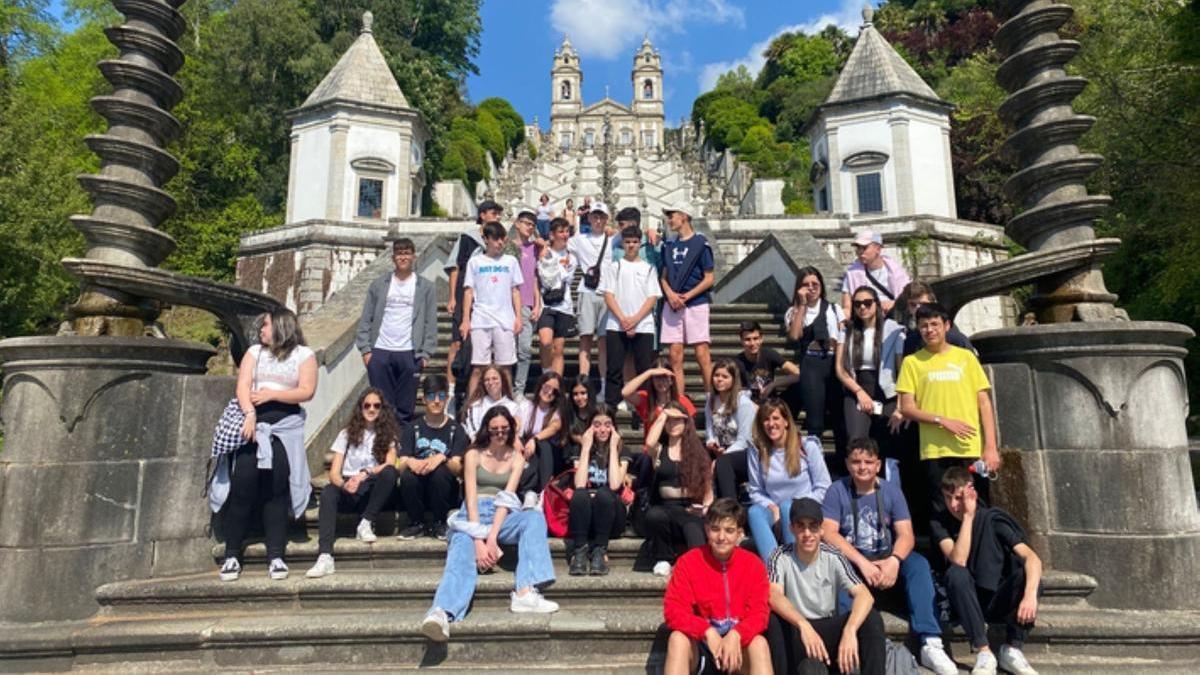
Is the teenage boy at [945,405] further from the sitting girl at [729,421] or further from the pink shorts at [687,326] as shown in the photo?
the pink shorts at [687,326]

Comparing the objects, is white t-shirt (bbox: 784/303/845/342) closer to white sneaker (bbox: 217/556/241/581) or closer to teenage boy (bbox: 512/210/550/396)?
teenage boy (bbox: 512/210/550/396)

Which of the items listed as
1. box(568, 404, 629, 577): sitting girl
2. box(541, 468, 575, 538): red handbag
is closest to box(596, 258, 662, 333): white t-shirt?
box(568, 404, 629, 577): sitting girl

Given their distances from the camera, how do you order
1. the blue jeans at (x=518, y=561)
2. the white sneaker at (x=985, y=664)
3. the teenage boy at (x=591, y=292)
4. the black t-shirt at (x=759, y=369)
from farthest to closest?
the teenage boy at (x=591, y=292), the black t-shirt at (x=759, y=369), the blue jeans at (x=518, y=561), the white sneaker at (x=985, y=664)

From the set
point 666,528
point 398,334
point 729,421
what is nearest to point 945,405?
point 729,421

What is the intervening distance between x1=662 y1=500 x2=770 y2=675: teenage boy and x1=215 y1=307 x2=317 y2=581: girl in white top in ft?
8.19

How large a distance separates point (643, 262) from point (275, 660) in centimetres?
405

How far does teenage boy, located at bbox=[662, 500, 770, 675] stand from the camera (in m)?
3.17

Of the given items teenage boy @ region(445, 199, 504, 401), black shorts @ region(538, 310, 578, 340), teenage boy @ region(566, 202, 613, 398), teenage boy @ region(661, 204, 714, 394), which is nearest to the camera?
teenage boy @ region(661, 204, 714, 394)

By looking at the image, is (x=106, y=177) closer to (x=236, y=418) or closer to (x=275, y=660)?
(x=236, y=418)

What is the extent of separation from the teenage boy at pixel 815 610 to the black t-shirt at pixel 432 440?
232cm

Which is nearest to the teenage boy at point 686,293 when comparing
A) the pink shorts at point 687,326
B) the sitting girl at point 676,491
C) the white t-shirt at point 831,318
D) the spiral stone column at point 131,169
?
the pink shorts at point 687,326

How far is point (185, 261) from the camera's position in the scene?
2591 centimetres

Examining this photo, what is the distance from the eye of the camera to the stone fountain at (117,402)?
157 inches

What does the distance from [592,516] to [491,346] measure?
6.86 ft
